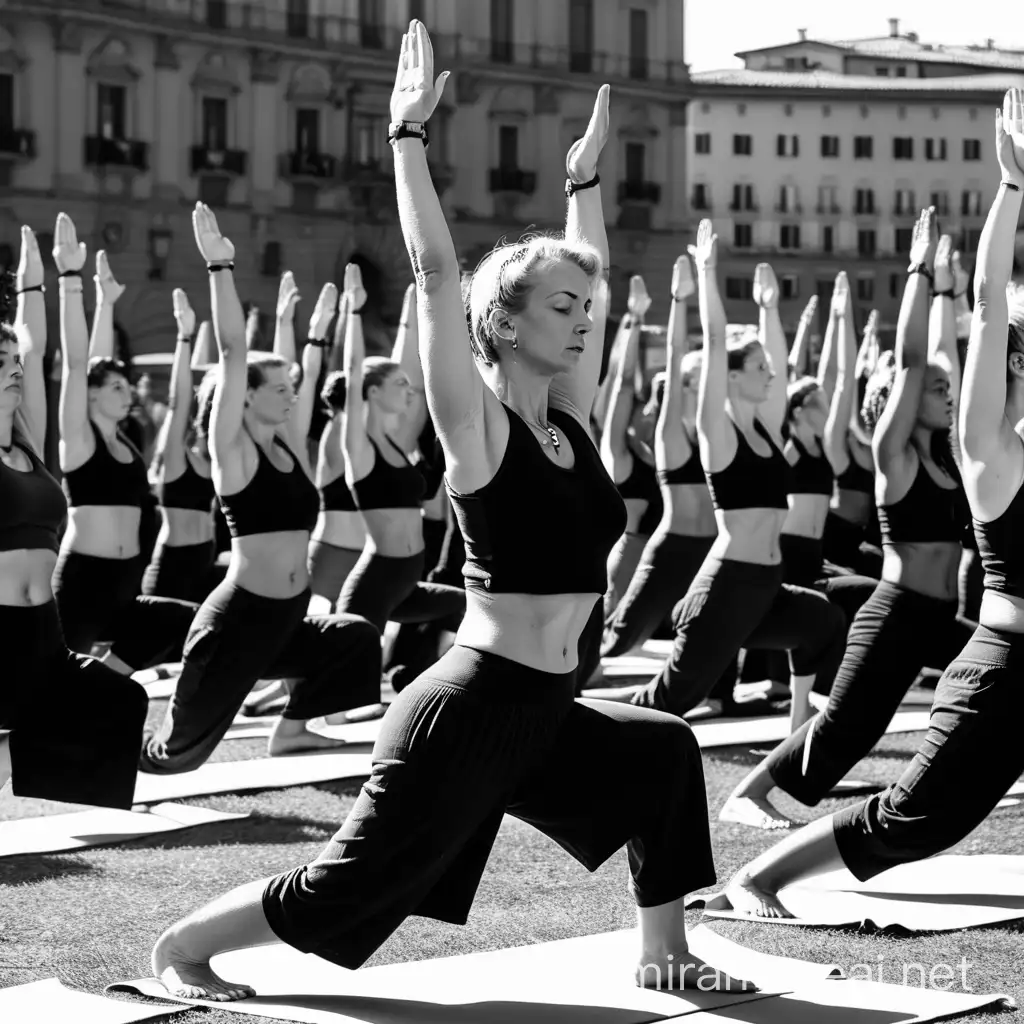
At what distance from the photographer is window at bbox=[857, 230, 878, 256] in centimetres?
7188

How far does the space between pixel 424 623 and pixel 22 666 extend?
175 inches

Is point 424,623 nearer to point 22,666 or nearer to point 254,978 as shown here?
point 22,666

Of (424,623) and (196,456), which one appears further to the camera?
(196,456)

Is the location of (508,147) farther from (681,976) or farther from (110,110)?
(681,976)

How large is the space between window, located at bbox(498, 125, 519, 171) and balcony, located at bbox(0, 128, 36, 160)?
12.8 m

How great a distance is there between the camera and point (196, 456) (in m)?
10.8

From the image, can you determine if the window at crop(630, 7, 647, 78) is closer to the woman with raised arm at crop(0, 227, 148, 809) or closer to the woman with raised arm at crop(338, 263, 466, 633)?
the woman with raised arm at crop(338, 263, 466, 633)

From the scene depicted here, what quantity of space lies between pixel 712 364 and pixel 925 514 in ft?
3.92

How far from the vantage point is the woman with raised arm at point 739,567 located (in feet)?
24.9

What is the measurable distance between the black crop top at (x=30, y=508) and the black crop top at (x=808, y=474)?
491cm

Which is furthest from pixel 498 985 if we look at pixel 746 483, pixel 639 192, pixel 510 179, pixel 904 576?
pixel 639 192

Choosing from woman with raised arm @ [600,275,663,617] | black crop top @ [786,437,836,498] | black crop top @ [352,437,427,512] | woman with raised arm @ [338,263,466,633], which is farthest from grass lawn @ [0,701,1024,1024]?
woman with raised arm @ [600,275,663,617]

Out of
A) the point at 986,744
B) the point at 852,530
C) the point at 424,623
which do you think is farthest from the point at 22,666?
the point at 852,530

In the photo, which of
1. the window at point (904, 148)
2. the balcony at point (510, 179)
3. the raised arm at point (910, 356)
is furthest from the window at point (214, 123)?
the window at point (904, 148)
